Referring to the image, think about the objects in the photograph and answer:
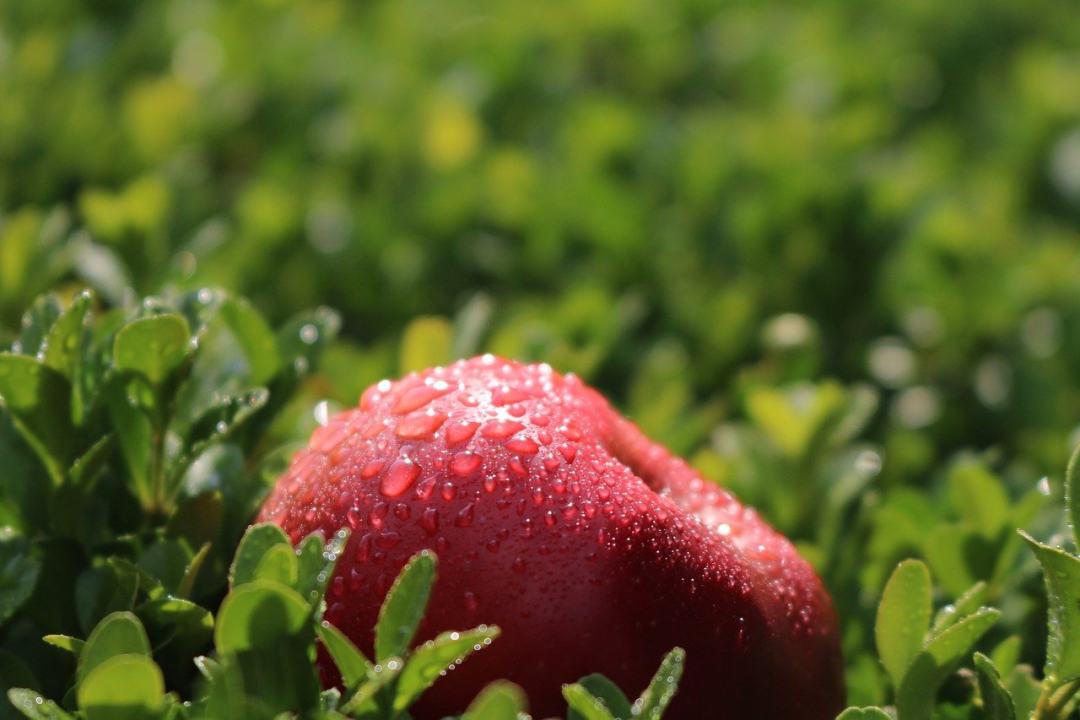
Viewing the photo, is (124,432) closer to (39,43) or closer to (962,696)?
(962,696)

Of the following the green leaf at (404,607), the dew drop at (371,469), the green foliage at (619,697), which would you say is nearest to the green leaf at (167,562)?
the dew drop at (371,469)

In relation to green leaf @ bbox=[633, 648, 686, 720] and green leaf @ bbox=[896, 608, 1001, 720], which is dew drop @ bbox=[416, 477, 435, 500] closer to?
green leaf @ bbox=[633, 648, 686, 720]

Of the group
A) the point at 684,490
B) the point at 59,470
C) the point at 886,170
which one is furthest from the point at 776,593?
the point at 886,170

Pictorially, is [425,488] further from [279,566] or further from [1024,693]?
[1024,693]

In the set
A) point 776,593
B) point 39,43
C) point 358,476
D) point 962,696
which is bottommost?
point 962,696

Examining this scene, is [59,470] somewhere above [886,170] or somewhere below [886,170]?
below

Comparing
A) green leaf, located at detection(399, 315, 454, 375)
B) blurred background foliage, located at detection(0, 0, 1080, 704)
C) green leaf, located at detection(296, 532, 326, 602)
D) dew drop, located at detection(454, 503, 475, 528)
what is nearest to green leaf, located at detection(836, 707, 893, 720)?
blurred background foliage, located at detection(0, 0, 1080, 704)
